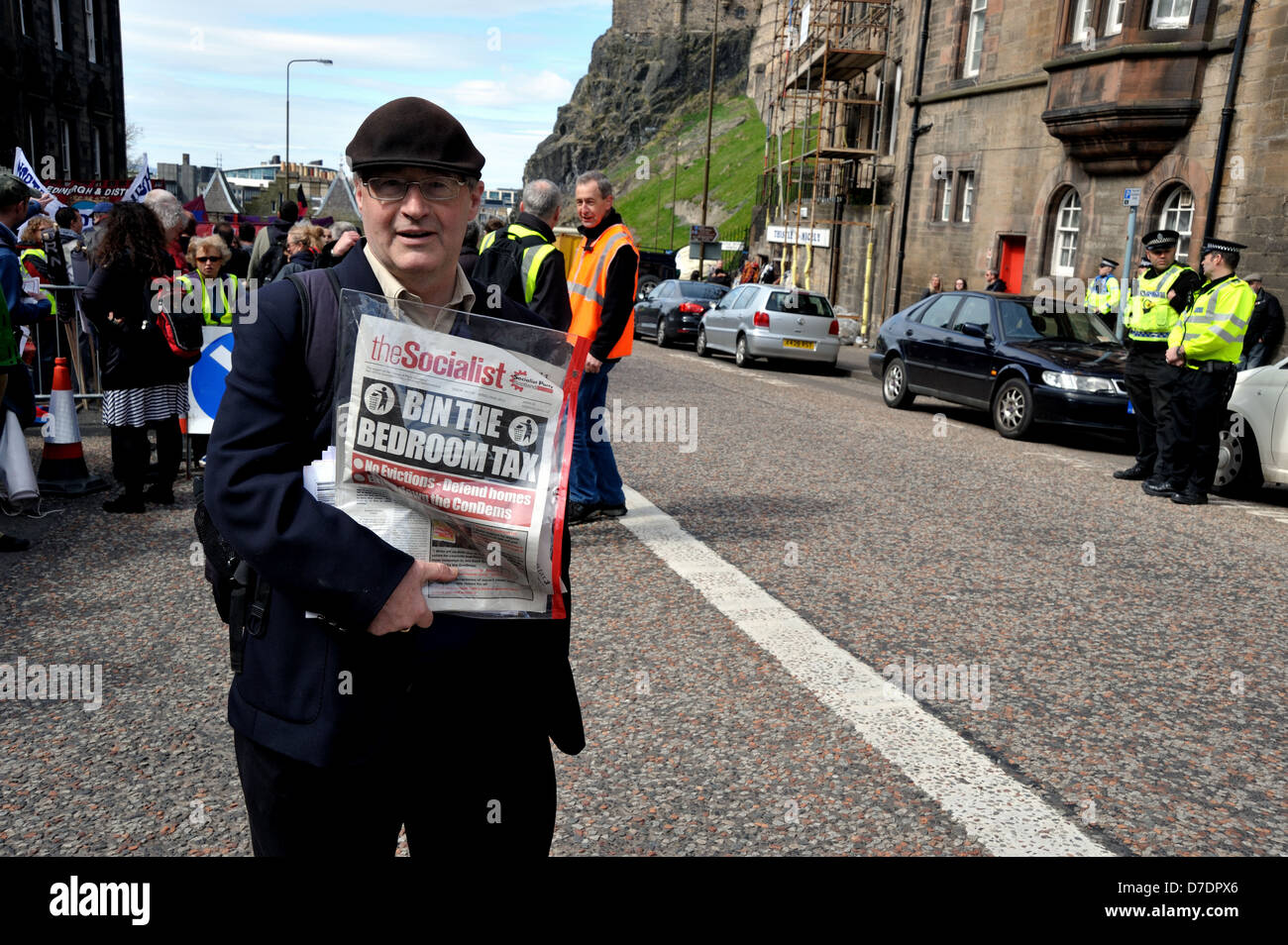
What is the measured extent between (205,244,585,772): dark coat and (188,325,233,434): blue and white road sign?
6.04 meters

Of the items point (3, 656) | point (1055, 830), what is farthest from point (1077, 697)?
point (3, 656)

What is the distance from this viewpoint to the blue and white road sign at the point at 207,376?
7484 millimetres

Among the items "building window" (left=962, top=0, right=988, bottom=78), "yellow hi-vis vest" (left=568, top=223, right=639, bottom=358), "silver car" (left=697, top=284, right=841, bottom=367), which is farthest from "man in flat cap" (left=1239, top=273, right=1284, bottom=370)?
"building window" (left=962, top=0, right=988, bottom=78)

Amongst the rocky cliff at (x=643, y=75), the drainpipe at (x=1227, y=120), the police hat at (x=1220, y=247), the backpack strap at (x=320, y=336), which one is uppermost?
the rocky cliff at (x=643, y=75)

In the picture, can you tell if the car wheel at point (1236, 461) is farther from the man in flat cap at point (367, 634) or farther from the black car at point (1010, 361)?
the man in flat cap at point (367, 634)

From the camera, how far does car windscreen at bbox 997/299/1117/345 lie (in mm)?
13055

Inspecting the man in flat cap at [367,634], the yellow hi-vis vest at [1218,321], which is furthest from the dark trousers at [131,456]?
the yellow hi-vis vest at [1218,321]

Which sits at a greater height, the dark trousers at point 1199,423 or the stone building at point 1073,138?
the stone building at point 1073,138

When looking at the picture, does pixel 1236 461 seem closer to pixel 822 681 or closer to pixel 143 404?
pixel 822 681

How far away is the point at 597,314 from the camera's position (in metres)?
7.07

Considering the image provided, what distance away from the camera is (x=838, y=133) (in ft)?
121

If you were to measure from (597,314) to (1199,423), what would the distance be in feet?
17.9

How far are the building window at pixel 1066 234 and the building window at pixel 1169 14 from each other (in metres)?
3.76

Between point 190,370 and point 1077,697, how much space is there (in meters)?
6.03
